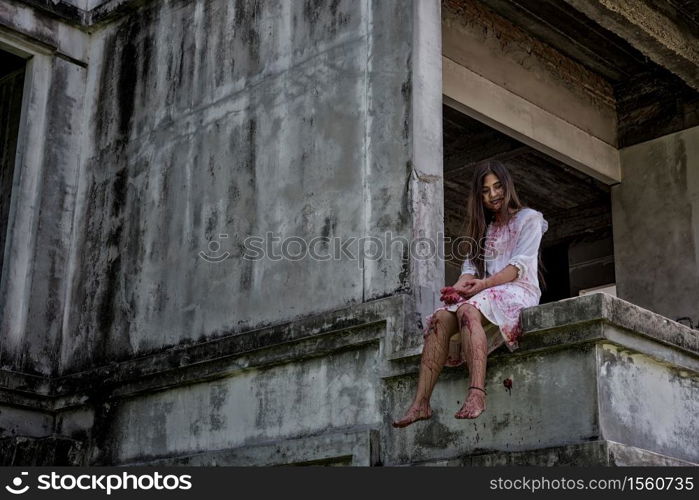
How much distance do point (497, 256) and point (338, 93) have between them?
2.35m

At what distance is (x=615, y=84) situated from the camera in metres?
14.9

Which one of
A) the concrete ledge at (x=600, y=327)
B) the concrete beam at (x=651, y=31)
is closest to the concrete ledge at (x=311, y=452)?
the concrete ledge at (x=600, y=327)

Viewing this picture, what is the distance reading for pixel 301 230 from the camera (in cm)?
938

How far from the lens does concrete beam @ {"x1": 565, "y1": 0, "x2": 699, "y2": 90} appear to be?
11.2 metres

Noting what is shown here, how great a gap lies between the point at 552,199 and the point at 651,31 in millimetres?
5758

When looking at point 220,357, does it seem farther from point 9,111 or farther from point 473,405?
point 9,111

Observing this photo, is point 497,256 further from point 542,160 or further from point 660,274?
point 542,160

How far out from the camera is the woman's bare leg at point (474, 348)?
22.6 feet

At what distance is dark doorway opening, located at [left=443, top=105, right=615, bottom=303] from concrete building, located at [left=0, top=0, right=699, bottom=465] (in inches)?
65.6

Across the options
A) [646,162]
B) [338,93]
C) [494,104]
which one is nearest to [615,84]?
[646,162]

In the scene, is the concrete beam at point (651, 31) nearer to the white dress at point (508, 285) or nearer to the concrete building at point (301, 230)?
the concrete building at point (301, 230)

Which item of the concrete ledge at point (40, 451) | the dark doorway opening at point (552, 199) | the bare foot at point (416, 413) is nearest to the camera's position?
the bare foot at point (416, 413)

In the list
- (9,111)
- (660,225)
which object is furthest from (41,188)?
(660,225)

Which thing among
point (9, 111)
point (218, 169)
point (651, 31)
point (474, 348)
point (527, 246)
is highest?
point (651, 31)
